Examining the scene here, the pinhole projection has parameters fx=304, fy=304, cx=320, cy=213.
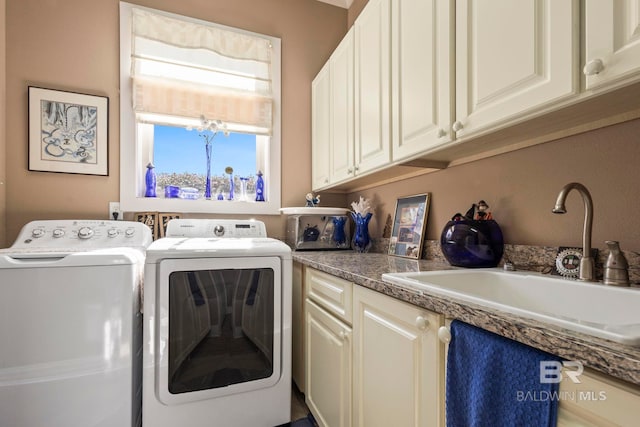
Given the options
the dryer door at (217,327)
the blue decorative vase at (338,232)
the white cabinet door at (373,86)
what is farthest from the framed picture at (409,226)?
the dryer door at (217,327)

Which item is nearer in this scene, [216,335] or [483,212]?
[483,212]

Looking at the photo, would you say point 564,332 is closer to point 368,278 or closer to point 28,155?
point 368,278

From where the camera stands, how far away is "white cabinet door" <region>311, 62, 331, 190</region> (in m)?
2.24

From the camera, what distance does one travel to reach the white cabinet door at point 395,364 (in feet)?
2.50

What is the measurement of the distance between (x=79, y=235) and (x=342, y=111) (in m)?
1.75

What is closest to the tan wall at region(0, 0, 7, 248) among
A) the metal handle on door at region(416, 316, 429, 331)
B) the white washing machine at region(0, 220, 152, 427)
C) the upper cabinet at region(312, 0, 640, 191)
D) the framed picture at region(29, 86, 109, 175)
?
the framed picture at region(29, 86, 109, 175)

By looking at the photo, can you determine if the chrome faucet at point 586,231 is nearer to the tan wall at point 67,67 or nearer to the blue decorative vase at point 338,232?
the blue decorative vase at point 338,232

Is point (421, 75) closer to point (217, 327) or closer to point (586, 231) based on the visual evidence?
point (586, 231)

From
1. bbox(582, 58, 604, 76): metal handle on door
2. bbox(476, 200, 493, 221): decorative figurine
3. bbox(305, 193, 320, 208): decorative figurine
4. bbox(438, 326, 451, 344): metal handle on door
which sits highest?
Answer: bbox(582, 58, 604, 76): metal handle on door

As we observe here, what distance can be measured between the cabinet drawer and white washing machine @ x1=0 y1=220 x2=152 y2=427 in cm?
84

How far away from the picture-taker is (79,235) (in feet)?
5.78

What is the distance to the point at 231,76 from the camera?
2422mm

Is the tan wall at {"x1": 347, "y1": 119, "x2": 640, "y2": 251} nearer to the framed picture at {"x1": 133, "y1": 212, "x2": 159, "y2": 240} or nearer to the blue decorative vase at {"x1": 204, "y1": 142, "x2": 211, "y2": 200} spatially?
the blue decorative vase at {"x1": 204, "y1": 142, "x2": 211, "y2": 200}

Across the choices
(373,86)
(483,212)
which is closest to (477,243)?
(483,212)
